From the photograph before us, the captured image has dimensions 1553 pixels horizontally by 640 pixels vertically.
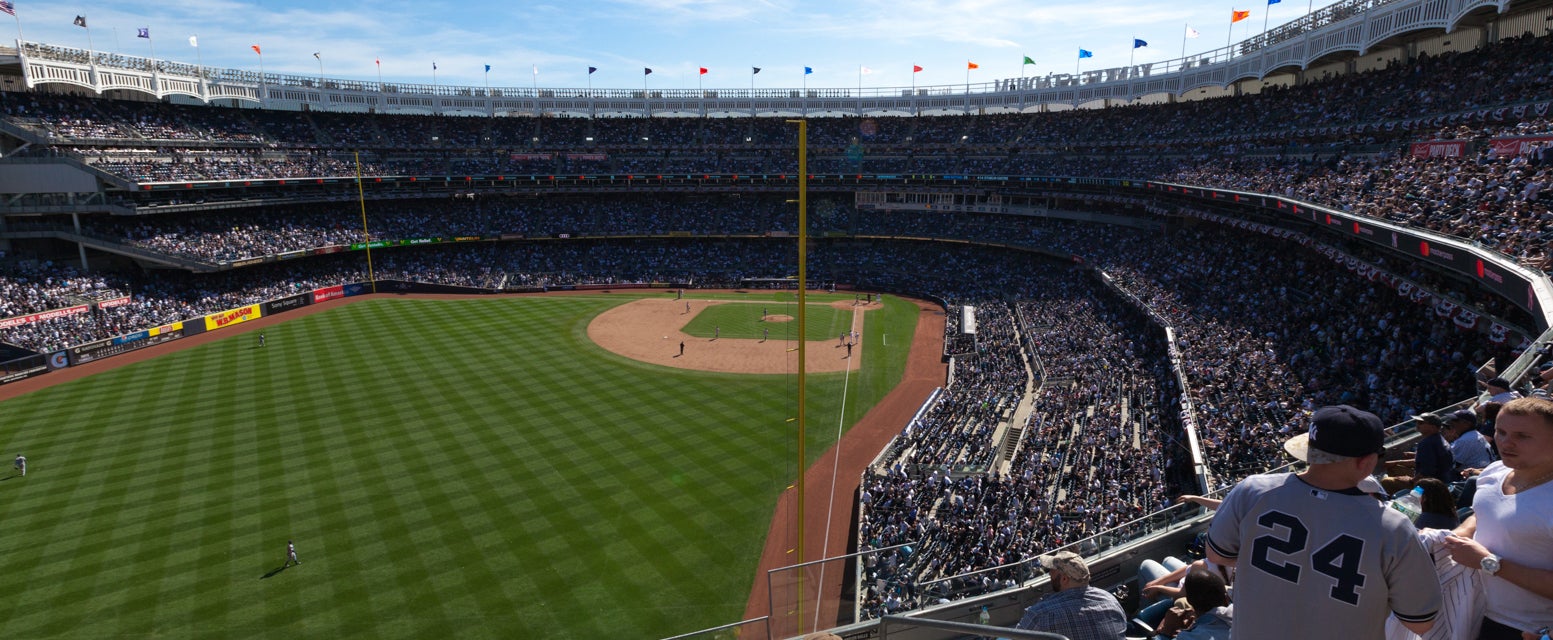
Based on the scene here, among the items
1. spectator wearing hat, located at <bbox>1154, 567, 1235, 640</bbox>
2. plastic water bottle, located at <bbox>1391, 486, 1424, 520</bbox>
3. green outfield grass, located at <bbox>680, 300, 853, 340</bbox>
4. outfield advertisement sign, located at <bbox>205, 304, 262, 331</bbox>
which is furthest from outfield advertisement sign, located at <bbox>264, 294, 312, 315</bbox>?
plastic water bottle, located at <bbox>1391, 486, 1424, 520</bbox>

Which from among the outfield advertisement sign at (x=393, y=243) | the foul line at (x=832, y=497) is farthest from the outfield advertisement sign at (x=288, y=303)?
the foul line at (x=832, y=497)

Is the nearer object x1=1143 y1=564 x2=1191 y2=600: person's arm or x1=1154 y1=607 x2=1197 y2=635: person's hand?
x1=1154 y1=607 x2=1197 y2=635: person's hand

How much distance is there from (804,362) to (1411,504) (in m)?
22.5

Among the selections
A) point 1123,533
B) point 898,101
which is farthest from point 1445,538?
point 898,101

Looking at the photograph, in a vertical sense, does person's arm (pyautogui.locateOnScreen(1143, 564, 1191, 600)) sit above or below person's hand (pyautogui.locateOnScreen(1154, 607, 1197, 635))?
below

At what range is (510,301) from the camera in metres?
53.1

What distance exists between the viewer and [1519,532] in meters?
3.73

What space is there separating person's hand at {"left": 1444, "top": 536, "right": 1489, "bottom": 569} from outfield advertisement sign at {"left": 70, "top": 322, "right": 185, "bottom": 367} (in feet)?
165

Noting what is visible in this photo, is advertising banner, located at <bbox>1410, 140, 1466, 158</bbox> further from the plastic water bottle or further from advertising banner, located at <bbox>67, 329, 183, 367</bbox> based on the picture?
advertising banner, located at <bbox>67, 329, 183, 367</bbox>

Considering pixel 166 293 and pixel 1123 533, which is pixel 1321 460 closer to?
pixel 1123 533

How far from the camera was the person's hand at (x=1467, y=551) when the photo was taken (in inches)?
145

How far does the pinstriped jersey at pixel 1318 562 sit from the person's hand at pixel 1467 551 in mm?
553

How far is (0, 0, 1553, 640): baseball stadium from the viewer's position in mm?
9289

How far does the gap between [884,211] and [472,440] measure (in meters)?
47.4
